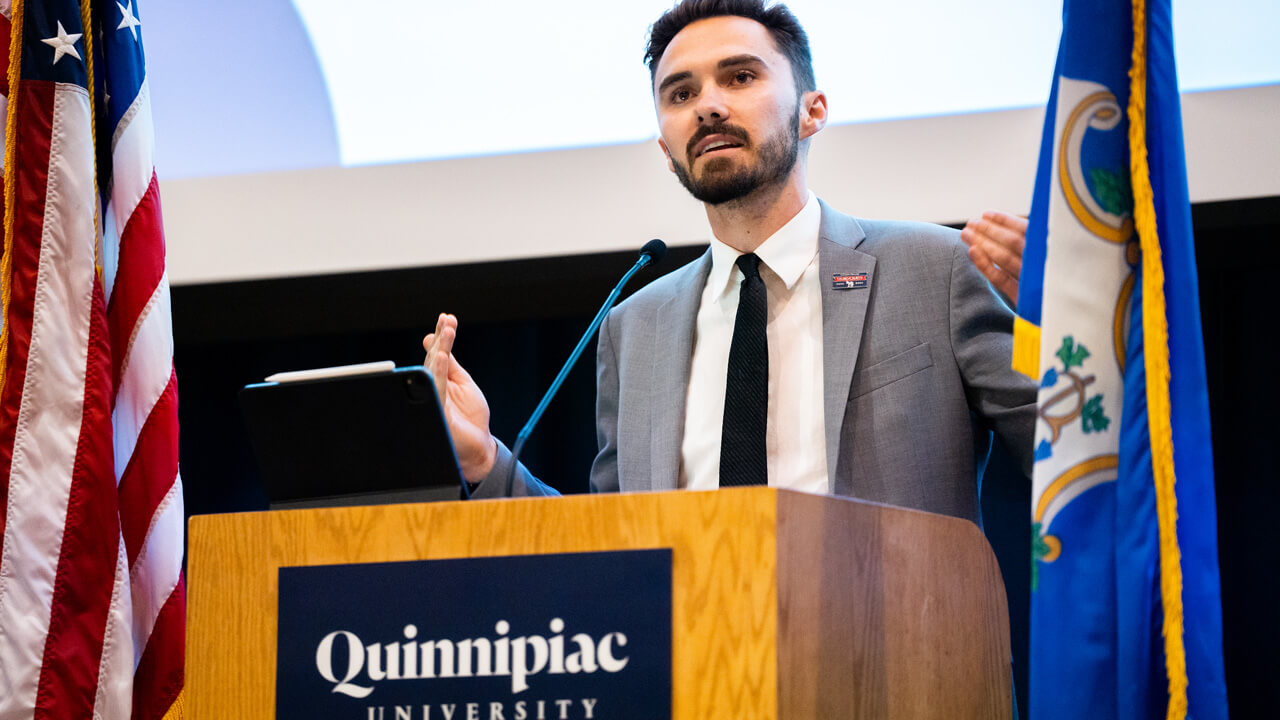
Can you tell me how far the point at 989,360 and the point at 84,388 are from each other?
5.35ft

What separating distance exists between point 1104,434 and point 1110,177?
277mm

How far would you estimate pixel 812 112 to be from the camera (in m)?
2.21

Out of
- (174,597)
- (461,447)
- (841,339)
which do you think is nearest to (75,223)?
(174,597)

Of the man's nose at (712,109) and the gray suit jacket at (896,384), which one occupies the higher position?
the man's nose at (712,109)

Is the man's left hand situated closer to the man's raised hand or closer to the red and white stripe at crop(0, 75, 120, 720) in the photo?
the man's raised hand

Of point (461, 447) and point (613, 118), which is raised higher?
point (613, 118)

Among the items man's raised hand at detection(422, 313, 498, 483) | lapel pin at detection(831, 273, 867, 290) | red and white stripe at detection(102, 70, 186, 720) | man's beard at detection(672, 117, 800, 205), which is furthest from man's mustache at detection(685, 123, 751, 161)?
red and white stripe at detection(102, 70, 186, 720)

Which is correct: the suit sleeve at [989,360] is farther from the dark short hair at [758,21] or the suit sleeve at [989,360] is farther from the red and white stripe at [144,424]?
the red and white stripe at [144,424]

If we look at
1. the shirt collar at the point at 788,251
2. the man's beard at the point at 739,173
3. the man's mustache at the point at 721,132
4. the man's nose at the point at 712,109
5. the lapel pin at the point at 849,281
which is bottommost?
the lapel pin at the point at 849,281

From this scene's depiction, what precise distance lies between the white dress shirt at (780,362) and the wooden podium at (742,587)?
48 cm

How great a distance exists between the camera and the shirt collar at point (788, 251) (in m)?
2.08

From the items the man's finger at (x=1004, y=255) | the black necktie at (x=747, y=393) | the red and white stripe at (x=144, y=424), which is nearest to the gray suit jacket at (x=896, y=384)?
the black necktie at (x=747, y=393)

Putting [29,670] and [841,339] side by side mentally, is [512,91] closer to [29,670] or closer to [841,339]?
[841,339]

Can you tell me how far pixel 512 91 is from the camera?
3123mm
